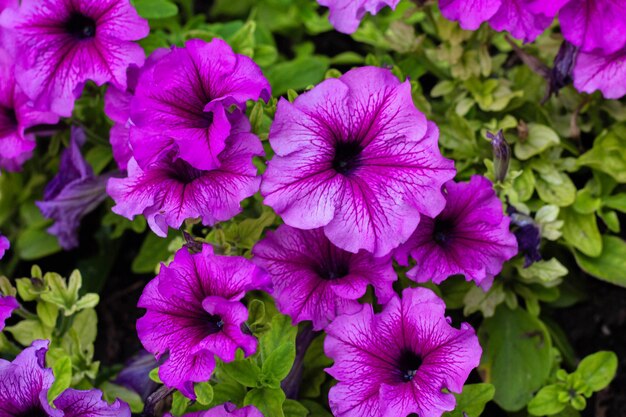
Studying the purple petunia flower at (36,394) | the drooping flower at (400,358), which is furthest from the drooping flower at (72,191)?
the drooping flower at (400,358)

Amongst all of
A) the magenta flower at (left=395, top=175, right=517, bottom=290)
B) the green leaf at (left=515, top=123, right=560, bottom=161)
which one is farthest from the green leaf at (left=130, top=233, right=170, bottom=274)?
the green leaf at (left=515, top=123, right=560, bottom=161)

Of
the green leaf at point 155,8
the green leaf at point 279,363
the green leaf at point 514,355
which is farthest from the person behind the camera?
the green leaf at point 155,8

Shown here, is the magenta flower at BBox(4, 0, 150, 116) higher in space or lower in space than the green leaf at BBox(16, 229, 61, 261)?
higher

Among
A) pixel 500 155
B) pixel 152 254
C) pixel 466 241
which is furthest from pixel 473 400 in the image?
pixel 152 254

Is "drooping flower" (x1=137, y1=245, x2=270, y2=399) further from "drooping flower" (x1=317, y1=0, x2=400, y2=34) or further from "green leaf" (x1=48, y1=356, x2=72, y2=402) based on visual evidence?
"drooping flower" (x1=317, y1=0, x2=400, y2=34)

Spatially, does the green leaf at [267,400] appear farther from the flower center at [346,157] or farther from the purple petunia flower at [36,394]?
the flower center at [346,157]

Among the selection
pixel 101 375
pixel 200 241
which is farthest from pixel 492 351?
pixel 101 375

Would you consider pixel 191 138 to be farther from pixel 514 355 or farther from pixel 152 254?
pixel 514 355

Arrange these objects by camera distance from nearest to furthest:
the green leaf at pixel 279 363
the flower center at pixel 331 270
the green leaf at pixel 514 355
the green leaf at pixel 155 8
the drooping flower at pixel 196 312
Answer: the drooping flower at pixel 196 312, the green leaf at pixel 279 363, the flower center at pixel 331 270, the green leaf at pixel 514 355, the green leaf at pixel 155 8
